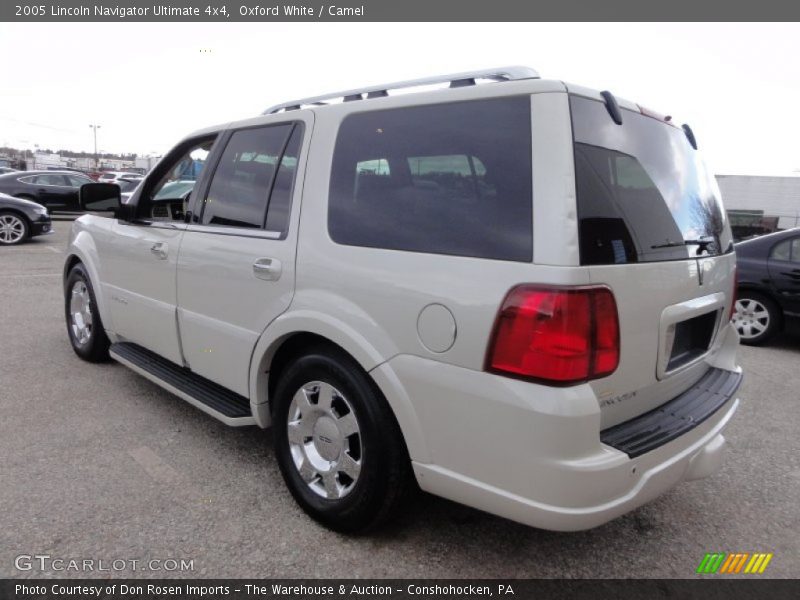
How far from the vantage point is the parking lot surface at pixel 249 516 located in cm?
232

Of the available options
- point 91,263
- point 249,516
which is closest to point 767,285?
point 249,516

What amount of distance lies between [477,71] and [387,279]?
3.02ft

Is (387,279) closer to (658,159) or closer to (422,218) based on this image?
(422,218)

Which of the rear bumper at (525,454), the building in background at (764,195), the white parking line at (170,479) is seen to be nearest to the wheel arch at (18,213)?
the white parking line at (170,479)

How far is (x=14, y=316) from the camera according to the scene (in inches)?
245

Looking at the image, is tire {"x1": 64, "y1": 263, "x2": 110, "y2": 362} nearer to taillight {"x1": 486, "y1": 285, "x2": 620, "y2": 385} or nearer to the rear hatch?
taillight {"x1": 486, "y1": 285, "x2": 620, "y2": 385}

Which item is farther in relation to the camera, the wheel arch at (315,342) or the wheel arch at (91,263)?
the wheel arch at (91,263)

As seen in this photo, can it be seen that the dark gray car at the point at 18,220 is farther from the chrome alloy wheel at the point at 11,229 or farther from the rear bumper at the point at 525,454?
the rear bumper at the point at 525,454

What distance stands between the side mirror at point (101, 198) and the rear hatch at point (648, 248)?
337 cm

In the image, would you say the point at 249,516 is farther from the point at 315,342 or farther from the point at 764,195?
the point at 764,195

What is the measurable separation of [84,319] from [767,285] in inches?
275

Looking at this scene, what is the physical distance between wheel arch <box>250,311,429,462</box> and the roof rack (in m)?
1.08

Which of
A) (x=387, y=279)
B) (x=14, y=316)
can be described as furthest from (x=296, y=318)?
(x=14, y=316)

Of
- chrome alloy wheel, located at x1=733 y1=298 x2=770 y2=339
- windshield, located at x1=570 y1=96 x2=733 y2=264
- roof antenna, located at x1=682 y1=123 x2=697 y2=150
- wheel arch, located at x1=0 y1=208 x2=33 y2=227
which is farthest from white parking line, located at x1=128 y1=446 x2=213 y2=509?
→ wheel arch, located at x1=0 y1=208 x2=33 y2=227
